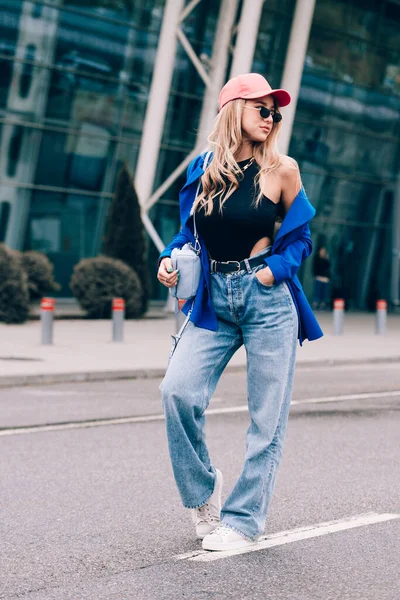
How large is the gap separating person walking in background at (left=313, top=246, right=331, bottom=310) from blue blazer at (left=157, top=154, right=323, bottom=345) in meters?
27.0

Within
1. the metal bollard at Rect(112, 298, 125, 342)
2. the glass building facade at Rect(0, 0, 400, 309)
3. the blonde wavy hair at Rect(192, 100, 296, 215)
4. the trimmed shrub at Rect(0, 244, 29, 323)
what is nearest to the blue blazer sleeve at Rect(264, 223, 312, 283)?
the blonde wavy hair at Rect(192, 100, 296, 215)

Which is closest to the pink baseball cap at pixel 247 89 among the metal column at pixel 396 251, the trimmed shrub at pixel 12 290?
the trimmed shrub at pixel 12 290

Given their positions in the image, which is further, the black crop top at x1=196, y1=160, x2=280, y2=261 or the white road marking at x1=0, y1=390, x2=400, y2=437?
the white road marking at x1=0, y1=390, x2=400, y2=437

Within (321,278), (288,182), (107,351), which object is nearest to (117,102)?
(321,278)

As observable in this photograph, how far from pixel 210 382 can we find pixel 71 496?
1754mm

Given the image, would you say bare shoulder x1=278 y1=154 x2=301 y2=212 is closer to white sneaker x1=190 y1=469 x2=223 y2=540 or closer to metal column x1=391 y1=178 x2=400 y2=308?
white sneaker x1=190 y1=469 x2=223 y2=540

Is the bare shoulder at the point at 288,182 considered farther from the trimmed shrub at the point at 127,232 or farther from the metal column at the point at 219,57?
the metal column at the point at 219,57

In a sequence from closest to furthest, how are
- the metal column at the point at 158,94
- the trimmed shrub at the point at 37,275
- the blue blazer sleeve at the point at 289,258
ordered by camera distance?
the blue blazer sleeve at the point at 289,258, the trimmed shrub at the point at 37,275, the metal column at the point at 158,94

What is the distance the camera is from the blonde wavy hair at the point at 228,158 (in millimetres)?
5086

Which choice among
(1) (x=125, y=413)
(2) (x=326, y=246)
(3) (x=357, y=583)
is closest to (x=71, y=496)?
(3) (x=357, y=583)

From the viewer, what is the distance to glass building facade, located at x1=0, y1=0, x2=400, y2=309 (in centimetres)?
2878

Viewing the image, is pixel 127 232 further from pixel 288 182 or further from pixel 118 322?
pixel 288 182

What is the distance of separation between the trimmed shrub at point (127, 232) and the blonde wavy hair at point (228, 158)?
19573 millimetres

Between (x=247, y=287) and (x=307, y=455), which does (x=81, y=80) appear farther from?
(x=247, y=287)
